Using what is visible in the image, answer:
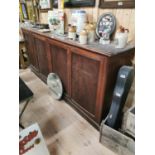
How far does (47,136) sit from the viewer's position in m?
1.54

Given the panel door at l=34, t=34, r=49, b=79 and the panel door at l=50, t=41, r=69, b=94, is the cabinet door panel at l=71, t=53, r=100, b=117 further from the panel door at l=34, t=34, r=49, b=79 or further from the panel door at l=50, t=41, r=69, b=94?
the panel door at l=34, t=34, r=49, b=79

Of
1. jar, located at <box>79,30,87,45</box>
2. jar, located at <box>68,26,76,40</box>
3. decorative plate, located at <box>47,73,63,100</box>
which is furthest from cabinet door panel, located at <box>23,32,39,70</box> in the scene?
jar, located at <box>79,30,87,45</box>

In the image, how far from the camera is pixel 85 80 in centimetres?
150

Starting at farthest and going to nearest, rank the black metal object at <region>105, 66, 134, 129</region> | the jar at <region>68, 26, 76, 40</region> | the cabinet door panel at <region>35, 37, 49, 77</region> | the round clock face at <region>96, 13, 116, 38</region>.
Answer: the cabinet door panel at <region>35, 37, 49, 77</region> < the jar at <region>68, 26, 76, 40</region> < the round clock face at <region>96, 13, 116, 38</region> < the black metal object at <region>105, 66, 134, 129</region>

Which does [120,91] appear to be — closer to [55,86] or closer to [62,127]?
[62,127]

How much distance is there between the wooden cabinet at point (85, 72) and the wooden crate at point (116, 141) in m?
0.19

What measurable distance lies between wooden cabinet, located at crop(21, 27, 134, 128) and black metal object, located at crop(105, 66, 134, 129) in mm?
93

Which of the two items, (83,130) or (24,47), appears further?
(24,47)

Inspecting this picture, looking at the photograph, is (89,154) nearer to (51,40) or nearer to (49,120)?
(49,120)

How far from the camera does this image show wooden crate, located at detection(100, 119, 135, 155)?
1185 millimetres

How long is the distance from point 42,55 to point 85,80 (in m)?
1.13

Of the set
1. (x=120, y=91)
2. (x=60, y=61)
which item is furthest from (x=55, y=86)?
(x=120, y=91)
